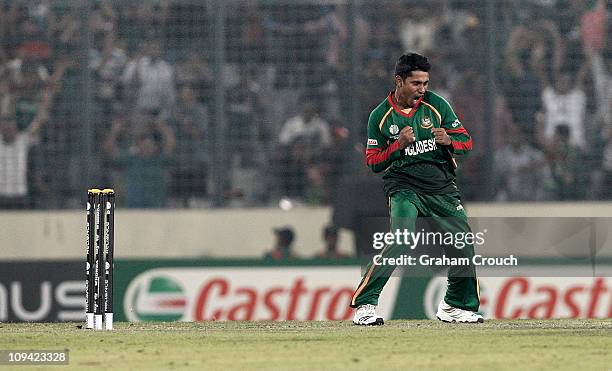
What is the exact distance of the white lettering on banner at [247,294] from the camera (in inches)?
535

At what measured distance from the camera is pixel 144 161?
1528cm

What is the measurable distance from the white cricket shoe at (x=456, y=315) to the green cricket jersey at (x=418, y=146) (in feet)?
2.75

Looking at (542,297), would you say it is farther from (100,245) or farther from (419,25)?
(100,245)

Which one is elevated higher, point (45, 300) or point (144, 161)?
point (144, 161)

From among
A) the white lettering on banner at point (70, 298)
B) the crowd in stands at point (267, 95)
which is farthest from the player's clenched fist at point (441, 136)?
the crowd in stands at point (267, 95)

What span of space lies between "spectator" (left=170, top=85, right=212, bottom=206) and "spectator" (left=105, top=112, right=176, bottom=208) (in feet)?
0.39

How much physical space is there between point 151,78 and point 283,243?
2.42 meters

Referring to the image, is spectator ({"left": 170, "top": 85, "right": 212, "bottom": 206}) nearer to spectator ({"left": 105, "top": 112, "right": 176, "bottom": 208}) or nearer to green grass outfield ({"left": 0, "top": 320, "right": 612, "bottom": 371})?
spectator ({"left": 105, "top": 112, "right": 176, "bottom": 208})

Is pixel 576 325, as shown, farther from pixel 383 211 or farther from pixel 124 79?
pixel 124 79

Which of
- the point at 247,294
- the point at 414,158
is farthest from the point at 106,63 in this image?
the point at 414,158

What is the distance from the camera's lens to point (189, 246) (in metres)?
15.1

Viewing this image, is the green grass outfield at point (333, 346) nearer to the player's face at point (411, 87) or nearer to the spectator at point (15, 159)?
the player's face at point (411, 87)

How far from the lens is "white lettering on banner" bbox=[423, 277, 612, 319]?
44.3 feet

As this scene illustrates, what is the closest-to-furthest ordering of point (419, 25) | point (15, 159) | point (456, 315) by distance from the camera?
point (456, 315), point (15, 159), point (419, 25)
